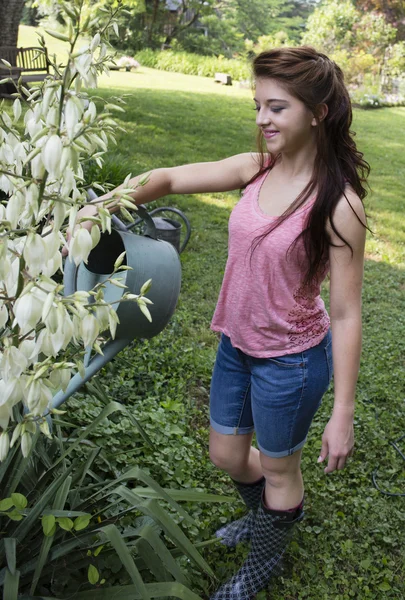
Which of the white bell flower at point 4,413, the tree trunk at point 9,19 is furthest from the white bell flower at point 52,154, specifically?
the tree trunk at point 9,19

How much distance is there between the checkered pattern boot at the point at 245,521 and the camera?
2295 millimetres

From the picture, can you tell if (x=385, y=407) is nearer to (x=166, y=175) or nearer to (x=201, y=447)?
(x=201, y=447)

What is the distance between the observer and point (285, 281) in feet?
5.94

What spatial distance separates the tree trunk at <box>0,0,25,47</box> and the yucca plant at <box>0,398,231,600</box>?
902 centimetres

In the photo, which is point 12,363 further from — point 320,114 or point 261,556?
point 261,556

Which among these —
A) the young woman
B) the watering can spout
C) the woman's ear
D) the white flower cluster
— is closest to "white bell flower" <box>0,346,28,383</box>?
the white flower cluster

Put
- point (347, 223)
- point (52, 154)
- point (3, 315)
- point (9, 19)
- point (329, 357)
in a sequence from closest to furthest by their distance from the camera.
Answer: point (52, 154) → point (3, 315) → point (347, 223) → point (329, 357) → point (9, 19)

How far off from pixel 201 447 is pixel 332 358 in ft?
3.74

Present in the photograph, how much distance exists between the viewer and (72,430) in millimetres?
2535

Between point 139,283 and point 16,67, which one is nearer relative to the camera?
point 139,283

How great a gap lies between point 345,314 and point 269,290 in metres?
0.22


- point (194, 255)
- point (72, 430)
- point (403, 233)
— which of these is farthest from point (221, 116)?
point (72, 430)

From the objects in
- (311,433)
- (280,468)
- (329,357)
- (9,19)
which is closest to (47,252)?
(329,357)

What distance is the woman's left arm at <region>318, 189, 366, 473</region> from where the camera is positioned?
5.57ft
